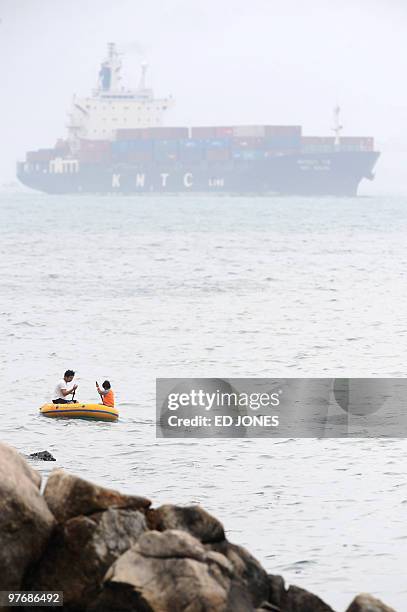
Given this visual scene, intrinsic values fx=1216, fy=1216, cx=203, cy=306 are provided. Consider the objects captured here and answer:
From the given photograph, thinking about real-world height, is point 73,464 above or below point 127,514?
below

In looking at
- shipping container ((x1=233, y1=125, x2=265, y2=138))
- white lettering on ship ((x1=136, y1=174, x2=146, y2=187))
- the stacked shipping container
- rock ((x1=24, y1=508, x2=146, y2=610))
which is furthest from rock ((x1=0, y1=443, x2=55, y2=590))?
white lettering on ship ((x1=136, y1=174, x2=146, y2=187))

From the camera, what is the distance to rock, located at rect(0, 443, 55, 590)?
9859mm

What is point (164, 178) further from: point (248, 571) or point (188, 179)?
point (248, 571)

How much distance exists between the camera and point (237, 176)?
175 metres

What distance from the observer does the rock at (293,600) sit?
10.0m

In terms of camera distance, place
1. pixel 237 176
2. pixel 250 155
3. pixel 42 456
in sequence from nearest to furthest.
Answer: pixel 42 456
pixel 250 155
pixel 237 176

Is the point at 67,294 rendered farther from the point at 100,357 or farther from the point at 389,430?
the point at 389,430

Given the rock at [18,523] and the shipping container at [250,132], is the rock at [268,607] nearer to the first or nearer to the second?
the rock at [18,523]

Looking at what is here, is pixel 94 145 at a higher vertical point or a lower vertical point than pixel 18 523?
higher

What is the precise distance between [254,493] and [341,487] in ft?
4.17

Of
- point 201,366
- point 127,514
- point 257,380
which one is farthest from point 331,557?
point 201,366

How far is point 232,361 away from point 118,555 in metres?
21.0

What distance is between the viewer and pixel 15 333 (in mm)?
36562

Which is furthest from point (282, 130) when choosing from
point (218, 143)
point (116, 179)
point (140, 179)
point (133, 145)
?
point (116, 179)
